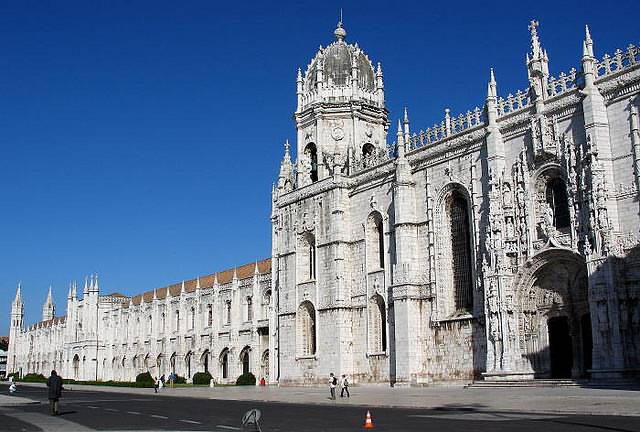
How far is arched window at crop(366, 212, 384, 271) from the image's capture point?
45.5m

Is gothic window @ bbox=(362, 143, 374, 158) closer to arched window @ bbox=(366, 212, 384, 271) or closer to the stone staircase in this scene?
arched window @ bbox=(366, 212, 384, 271)

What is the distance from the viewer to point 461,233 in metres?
A: 40.8

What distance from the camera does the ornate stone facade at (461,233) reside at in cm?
3278

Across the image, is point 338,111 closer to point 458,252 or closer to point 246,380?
point 458,252

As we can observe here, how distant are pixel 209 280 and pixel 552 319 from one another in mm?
48099

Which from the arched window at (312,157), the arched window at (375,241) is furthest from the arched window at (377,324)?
the arched window at (312,157)

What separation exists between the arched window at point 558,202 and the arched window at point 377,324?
12.6 metres

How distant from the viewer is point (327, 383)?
46875 millimetres

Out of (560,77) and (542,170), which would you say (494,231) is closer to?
(542,170)

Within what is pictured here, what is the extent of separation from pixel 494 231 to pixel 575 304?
→ 5.13 meters

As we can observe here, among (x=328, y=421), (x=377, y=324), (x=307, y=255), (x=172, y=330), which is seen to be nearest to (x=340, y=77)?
(x=307, y=255)

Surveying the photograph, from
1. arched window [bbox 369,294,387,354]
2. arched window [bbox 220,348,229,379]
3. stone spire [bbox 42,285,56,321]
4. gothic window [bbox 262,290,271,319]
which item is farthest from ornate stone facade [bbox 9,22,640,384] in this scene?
stone spire [bbox 42,285,56,321]

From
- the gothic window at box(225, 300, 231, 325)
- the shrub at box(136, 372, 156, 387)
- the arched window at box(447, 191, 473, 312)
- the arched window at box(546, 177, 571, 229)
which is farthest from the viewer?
the gothic window at box(225, 300, 231, 325)

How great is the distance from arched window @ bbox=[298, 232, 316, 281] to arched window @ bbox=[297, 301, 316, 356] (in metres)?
2.05
